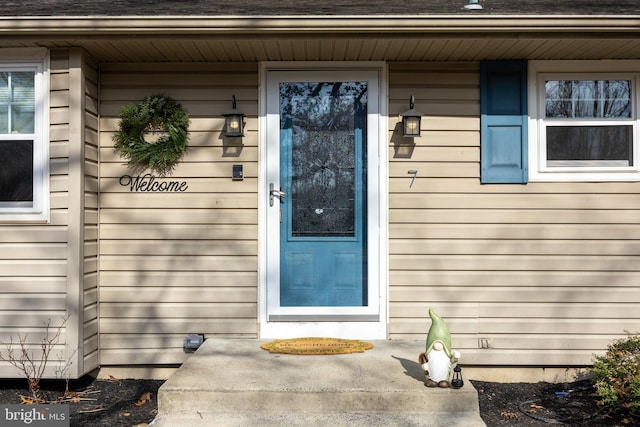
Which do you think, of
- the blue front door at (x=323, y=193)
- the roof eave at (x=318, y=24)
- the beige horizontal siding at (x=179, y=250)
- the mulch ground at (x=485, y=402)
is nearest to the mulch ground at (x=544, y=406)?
the mulch ground at (x=485, y=402)

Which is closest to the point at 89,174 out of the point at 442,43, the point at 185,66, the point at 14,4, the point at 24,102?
the point at 24,102

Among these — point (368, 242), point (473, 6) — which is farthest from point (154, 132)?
point (473, 6)

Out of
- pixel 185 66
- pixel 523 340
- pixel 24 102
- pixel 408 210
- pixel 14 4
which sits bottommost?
pixel 523 340

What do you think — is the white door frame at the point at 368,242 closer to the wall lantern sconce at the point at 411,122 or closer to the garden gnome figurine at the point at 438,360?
the wall lantern sconce at the point at 411,122

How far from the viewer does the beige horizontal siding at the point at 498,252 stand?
4.19m

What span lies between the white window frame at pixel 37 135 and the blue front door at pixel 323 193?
5.62 ft

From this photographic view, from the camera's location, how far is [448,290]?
4227 millimetres

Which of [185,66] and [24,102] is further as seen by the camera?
[185,66]

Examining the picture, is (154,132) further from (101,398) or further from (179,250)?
(101,398)

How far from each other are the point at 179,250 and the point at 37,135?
131 centimetres

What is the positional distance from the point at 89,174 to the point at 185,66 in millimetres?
1113

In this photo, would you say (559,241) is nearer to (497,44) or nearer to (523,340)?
(523,340)

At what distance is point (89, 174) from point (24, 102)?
0.68 metres

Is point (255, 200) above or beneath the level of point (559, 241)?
above
